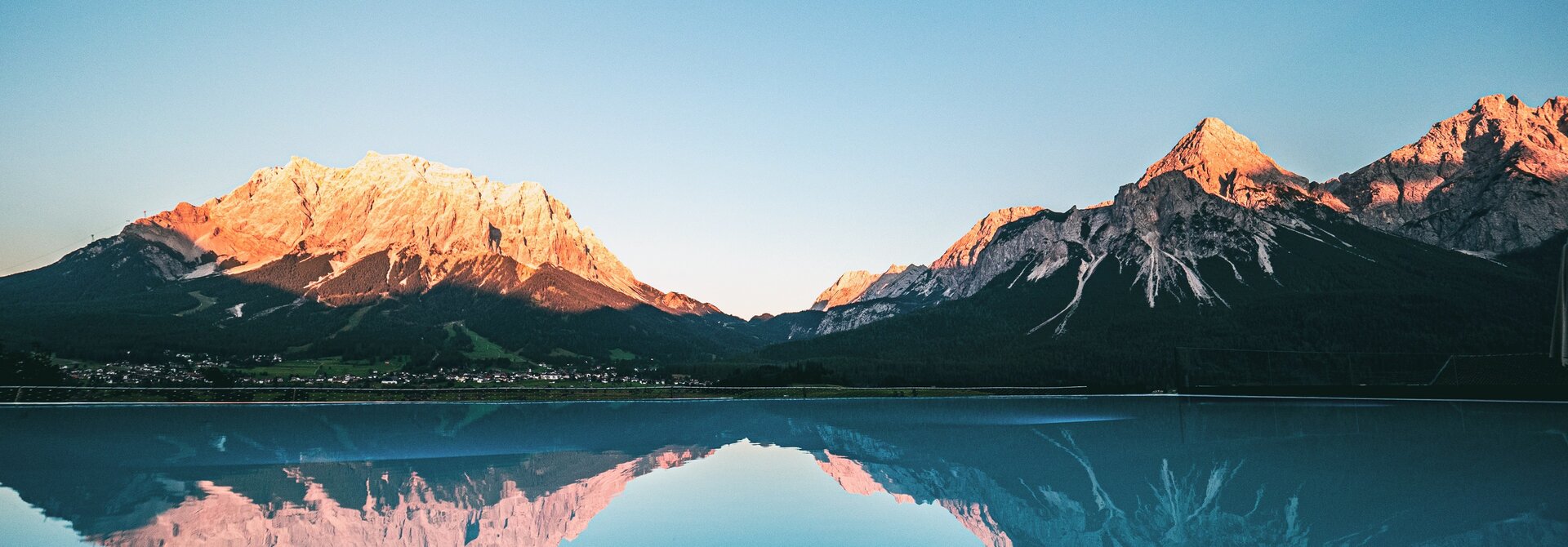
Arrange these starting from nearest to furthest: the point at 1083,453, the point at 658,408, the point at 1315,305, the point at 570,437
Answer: the point at 1083,453 → the point at 570,437 → the point at 658,408 → the point at 1315,305

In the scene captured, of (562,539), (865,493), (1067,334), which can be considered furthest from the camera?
(1067,334)

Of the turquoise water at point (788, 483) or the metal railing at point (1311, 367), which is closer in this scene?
the turquoise water at point (788, 483)

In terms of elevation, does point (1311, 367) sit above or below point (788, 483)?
above

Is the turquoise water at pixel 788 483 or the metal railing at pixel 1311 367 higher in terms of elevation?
the metal railing at pixel 1311 367

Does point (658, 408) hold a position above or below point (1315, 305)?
below

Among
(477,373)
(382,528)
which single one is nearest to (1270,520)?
(382,528)

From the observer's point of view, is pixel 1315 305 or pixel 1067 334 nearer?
pixel 1315 305

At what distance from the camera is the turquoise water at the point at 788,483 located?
20219mm

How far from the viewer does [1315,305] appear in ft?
575

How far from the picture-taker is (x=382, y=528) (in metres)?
20.8

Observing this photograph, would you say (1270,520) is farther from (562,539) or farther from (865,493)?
(562,539)

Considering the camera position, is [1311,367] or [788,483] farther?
[1311,367]

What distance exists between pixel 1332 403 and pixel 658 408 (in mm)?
71422

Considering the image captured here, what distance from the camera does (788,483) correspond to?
2939 cm
